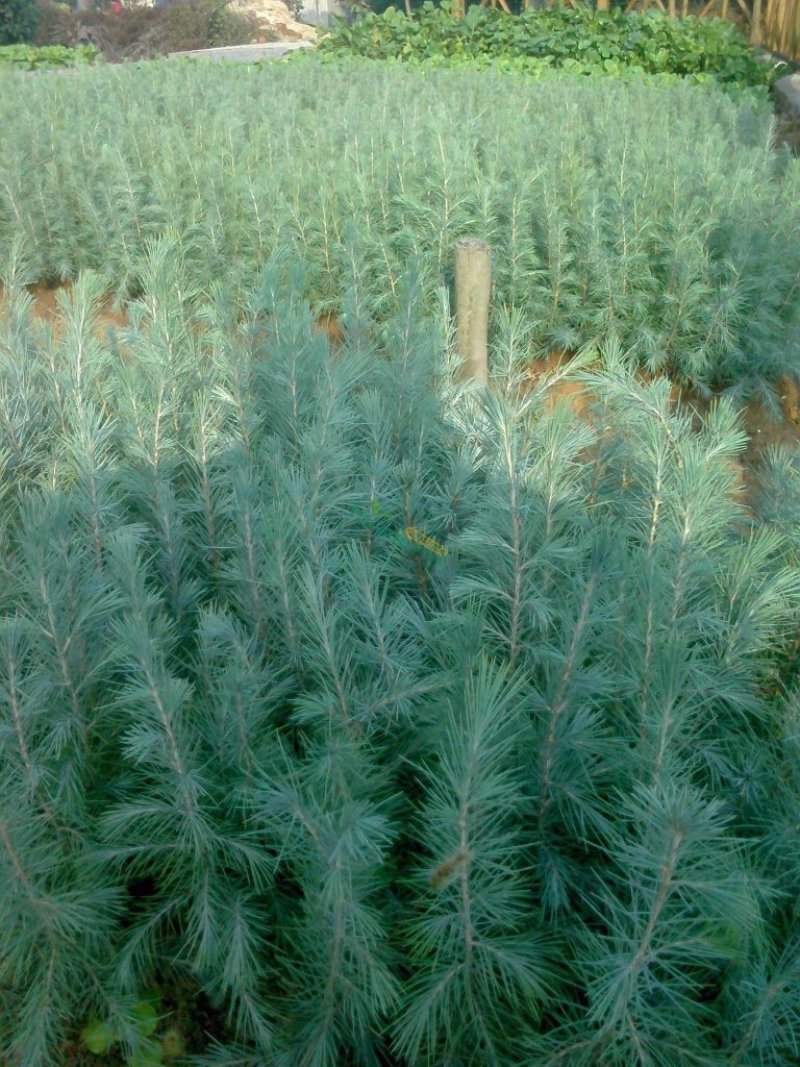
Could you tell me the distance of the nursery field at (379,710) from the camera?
A: 5.23ft

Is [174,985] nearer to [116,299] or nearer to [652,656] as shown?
[652,656]

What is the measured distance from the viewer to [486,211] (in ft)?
15.4

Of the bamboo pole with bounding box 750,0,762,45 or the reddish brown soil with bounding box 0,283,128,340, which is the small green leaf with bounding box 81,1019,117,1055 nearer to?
the reddish brown soil with bounding box 0,283,128,340

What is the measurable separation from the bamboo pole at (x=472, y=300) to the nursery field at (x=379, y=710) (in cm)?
40

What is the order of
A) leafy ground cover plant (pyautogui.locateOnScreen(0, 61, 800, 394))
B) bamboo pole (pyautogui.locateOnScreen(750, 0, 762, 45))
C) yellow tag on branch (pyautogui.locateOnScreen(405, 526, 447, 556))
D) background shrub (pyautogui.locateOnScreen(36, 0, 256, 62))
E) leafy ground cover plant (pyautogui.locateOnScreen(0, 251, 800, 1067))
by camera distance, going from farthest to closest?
background shrub (pyautogui.locateOnScreen(36, 0, 256, 62)), bamboo pole (pyautogui.locateOnScreen(750, 0, 762, 45)), leafy ground cover plant (pyautogui.locateOnScreen(0, 61, 800, 394)), yellow tag on branch (pyautogui.locateOnScreen(405, 526, 447, 556)), leafy ground cover plant (pyautogui.locateOnScreen(0, 251, 800, 1067))

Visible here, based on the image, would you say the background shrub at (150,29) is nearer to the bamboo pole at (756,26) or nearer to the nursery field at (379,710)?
the bamboo pole at (756,26)

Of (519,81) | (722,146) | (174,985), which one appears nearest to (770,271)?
(722,146)

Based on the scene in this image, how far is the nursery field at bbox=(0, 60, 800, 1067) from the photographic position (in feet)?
5.23

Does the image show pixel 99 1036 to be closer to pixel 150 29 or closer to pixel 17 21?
pixel 17 21

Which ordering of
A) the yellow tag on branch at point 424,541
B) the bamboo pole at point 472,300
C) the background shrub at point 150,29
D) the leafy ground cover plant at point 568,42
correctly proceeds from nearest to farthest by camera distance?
1. the yellow tag on branch at point 424,541
2. the bamboo pole at point 472,300
3. the leafy ground cover plant at point 568,42
4. the background shrub at point 150,29

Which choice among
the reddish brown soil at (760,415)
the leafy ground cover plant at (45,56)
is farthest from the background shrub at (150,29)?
the reddish brown soil at (760,415)

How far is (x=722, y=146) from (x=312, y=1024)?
5183 millimetres

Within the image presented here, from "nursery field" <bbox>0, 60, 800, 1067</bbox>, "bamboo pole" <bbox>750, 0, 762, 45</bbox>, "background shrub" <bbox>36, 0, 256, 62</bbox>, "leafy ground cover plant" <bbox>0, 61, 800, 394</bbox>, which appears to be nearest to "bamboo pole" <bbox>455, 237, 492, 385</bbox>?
"leafy ground cover plant" <bbox>0, 61, 800, 394</bbox>

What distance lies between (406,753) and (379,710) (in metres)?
0.09
